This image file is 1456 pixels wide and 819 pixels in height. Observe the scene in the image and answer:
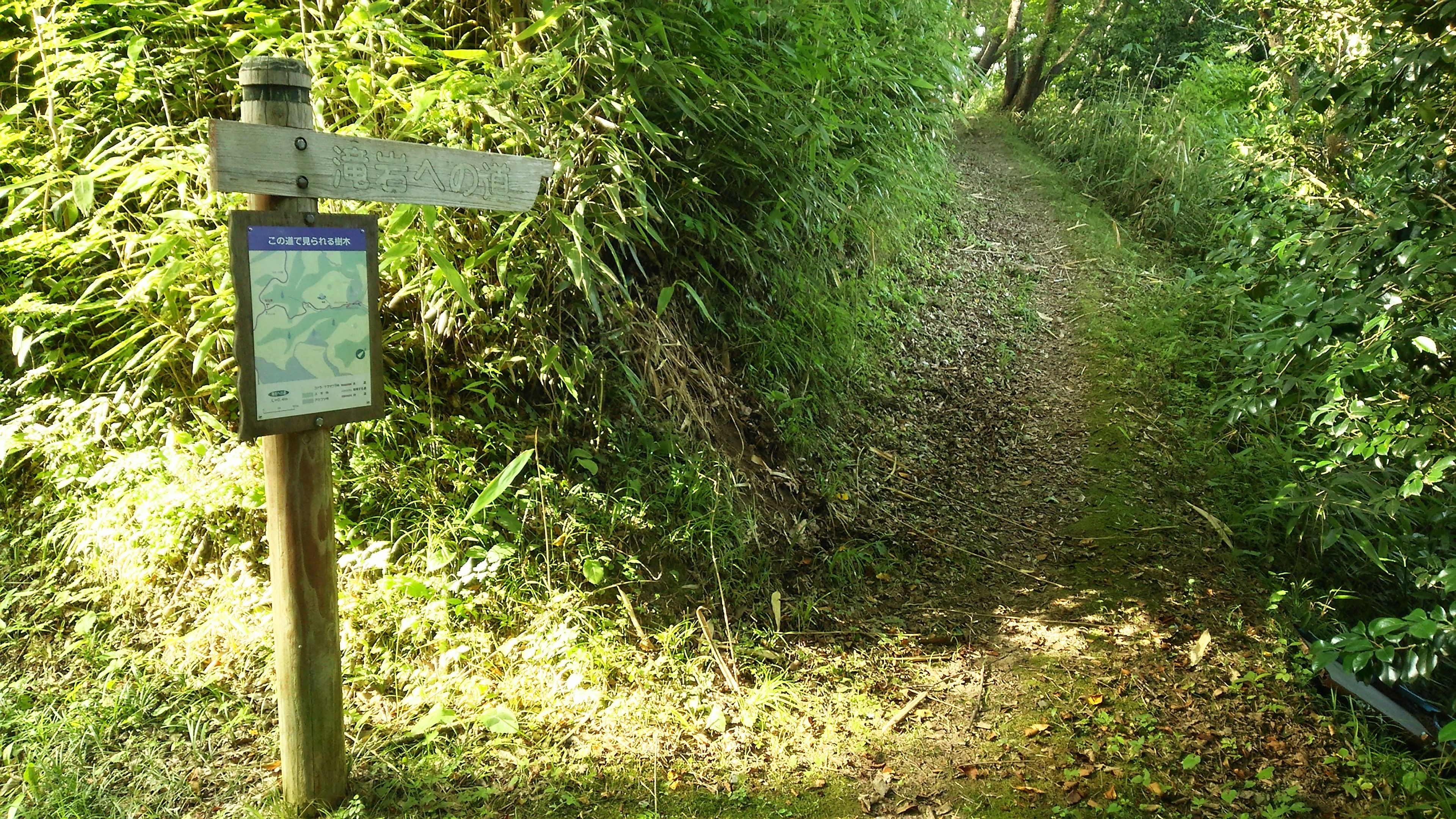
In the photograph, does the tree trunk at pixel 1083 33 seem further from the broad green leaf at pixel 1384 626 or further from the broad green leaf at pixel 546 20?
the broad green leaf at pixel 1384 626

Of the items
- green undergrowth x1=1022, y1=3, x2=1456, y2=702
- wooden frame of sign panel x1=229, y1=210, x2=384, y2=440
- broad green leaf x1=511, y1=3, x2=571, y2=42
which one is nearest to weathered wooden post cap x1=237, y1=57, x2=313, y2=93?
wooden frame of sign panel x1=229, y1=210, x2=384, y2=440

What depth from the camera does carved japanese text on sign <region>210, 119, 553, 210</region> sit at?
196 centimetres

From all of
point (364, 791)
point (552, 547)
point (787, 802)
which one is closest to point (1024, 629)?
point (787, 802)

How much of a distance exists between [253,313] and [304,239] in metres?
0.22

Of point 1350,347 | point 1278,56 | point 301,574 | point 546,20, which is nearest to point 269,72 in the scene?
point 546,20

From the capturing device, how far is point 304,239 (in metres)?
2.12

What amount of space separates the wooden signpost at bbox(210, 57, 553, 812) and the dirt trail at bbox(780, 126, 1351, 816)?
1.60 m

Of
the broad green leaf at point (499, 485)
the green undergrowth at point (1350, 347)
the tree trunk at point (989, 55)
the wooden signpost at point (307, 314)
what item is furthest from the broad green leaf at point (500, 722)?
the tree trunk at point (989, 55)

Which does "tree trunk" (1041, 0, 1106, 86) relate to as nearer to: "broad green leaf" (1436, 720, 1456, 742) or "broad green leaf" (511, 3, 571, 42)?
"broad green leaf" (511, 3, 571, 42)

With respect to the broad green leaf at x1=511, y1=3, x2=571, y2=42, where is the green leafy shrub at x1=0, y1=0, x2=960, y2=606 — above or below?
below

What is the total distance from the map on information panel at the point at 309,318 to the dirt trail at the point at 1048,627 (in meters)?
1.93

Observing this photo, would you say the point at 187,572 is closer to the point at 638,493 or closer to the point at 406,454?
the point at 406,454

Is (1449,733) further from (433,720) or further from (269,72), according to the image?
(269,72)

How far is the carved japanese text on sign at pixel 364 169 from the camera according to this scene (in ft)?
6.44
